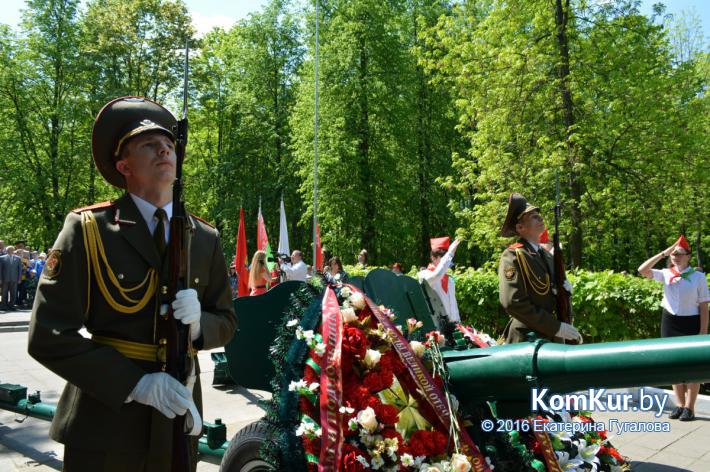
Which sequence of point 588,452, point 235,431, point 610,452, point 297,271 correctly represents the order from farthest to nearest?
point 297,271 → point 235,431 → point 610,452 → point 588,452

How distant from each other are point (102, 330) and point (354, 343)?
1020 mm

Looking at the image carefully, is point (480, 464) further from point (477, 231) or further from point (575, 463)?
point (477, 231)

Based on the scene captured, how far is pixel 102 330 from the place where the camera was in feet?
7.36

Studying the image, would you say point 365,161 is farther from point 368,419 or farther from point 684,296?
point 368,419

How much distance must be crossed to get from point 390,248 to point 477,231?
11.0 meters

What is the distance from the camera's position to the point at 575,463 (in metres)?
3.19

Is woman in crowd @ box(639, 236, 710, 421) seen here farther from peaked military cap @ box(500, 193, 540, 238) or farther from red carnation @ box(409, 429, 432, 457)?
red carnation @ box(409, 429, 432, 457)


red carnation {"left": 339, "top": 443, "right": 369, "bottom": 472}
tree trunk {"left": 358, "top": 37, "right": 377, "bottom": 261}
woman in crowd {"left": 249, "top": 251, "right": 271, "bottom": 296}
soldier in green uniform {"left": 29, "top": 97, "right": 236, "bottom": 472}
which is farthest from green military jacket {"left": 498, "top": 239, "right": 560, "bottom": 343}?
tree trunk {"left": 358, "top": 37, "right": 377, "bottom": 261}

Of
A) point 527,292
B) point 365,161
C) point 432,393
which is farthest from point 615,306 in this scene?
point 365,161

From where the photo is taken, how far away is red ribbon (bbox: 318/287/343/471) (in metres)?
2.36

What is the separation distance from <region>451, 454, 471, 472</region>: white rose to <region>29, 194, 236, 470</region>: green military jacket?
3.49 feet

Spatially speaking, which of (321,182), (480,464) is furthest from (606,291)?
(321,182)

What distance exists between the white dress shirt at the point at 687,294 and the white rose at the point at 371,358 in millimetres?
5051

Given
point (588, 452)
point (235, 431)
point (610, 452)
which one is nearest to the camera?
point (588, 452)
